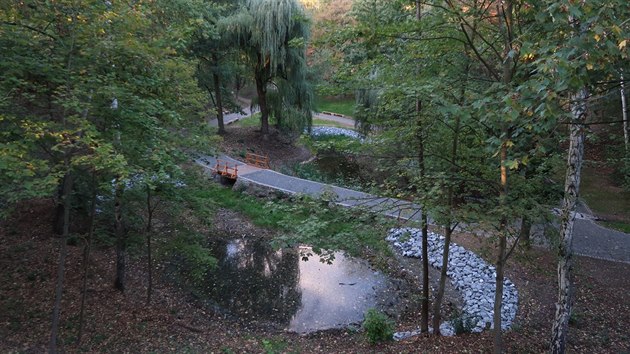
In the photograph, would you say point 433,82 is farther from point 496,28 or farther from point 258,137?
point 258,137

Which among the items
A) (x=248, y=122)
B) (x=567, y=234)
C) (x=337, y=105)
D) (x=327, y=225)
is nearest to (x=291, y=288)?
(x=327, y=225)

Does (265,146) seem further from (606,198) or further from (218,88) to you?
(606,198)

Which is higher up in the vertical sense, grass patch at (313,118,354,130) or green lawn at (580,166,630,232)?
grass patch at (313,118,354,130)

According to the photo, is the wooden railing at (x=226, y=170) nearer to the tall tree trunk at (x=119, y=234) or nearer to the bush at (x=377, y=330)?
the tall tree trunk at (x=119, y=234)

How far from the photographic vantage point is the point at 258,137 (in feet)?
77.3

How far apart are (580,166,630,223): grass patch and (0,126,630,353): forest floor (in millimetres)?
4865

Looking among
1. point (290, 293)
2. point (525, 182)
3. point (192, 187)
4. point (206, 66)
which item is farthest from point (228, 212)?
point (525, 182)

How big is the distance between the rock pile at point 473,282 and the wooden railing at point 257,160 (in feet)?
26.5

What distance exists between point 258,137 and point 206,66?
4.69 meters

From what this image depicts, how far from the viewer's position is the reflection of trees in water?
1019 centimetres

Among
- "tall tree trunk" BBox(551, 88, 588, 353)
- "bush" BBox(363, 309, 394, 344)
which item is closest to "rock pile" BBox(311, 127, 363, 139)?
"bush" BBox(363, 309, 394, 344)

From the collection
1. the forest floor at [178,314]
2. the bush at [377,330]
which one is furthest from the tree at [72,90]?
the bush at [377,330]

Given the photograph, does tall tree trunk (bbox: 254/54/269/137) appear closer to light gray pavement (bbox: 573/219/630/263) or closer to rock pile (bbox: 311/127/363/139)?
rock pile (bbox: 311/127/363/139)

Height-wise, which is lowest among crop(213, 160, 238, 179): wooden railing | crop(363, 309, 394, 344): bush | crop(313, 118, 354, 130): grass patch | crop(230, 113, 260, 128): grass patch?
crop(363, 309, 394, 344): bush
